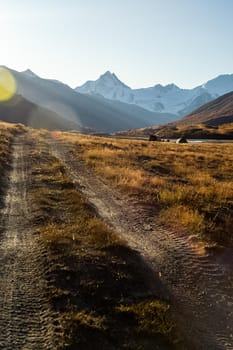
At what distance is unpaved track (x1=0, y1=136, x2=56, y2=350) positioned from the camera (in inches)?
333

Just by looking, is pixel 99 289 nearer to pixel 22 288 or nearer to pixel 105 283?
pixel 105 283

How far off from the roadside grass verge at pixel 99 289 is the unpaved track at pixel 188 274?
48 cm

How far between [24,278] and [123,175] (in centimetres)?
1719

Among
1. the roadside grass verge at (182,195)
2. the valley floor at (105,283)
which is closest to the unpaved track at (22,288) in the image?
the valley floor at (105,283)

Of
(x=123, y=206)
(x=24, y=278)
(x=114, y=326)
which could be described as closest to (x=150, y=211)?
(x=123, y=206)

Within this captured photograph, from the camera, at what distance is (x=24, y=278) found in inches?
436

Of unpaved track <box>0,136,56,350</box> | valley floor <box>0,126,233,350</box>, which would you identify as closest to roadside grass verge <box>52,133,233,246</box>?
valley floor <box>0,126,233,350</box>

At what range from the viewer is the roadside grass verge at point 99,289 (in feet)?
28.5

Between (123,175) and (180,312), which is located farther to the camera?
(123,175)

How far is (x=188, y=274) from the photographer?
12328mm

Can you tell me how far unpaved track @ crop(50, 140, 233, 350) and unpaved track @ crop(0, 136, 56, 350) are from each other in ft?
10.4

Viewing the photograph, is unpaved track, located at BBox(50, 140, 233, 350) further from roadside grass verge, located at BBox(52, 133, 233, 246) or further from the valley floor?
roadside grass verge, located at BBox(52, 133, 233, 246)

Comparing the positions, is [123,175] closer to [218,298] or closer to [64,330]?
[218,298]

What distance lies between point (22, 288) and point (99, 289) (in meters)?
1.98
